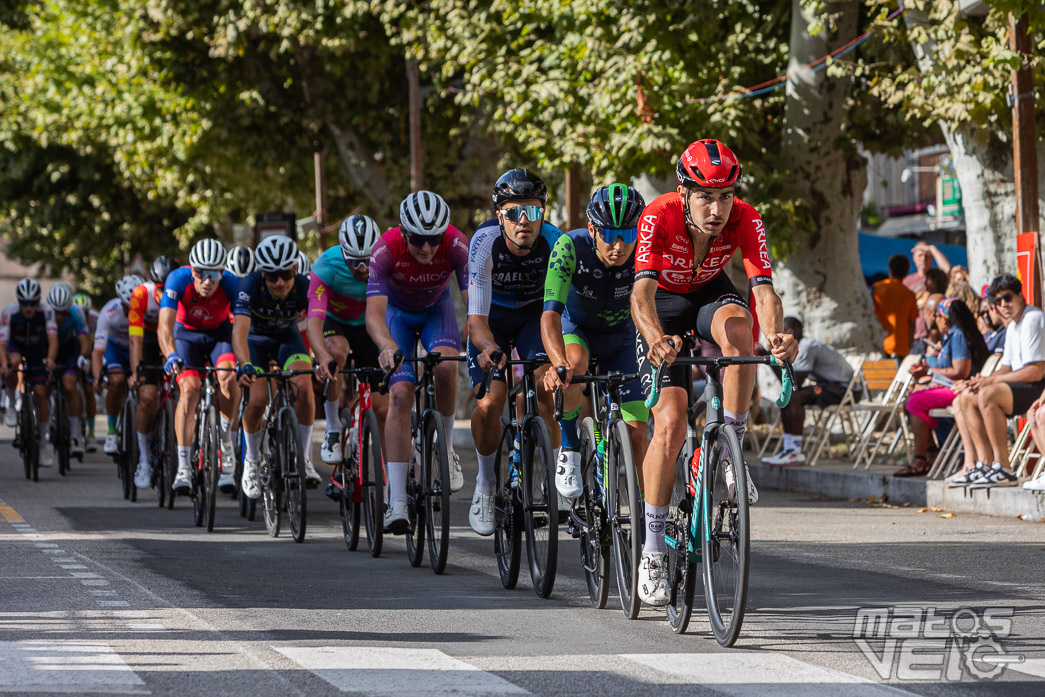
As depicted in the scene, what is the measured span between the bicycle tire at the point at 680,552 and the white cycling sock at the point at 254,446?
16.7ft

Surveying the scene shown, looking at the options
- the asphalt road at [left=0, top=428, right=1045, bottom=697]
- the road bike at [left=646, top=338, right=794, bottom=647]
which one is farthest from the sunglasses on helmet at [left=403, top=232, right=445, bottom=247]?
the road bike at [left=646, top=338, right=794, bottom=647]

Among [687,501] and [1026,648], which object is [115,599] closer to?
[687,501]

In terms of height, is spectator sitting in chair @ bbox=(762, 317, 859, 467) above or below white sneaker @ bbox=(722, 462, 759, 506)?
above

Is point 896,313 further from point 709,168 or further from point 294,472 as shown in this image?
point 709,168

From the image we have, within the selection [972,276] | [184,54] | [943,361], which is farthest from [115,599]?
[184,54]

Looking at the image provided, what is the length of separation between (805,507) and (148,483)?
553 centimetres

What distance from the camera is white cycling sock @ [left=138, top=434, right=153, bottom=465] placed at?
14.3 metres

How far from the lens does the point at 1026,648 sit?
644 centimetres

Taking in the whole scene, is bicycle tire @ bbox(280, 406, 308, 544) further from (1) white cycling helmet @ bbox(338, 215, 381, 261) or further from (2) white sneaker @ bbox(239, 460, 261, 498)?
(1) white cycling helmet @ bbox(338, 215, 381, 261)

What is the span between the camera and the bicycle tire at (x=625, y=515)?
732cm

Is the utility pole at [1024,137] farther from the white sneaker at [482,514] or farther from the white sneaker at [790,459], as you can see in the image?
the white sneaker at [482,514]

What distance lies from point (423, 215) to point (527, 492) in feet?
6.72

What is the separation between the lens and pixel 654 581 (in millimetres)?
7117

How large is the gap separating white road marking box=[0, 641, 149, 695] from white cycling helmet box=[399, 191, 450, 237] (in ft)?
11.9
